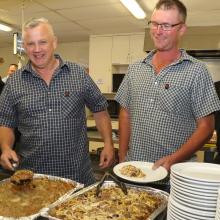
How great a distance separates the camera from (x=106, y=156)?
6.23 feet

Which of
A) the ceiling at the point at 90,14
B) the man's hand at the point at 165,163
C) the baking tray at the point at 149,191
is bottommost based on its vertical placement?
the baking tray at the point at 149,191

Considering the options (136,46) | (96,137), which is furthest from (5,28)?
(96,137)

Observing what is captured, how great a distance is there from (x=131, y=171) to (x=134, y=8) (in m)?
3.48

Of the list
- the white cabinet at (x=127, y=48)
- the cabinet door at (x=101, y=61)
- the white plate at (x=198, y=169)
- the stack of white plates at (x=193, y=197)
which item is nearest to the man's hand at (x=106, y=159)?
the white plate at (x=198, y=169)

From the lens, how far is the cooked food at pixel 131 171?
143 cm

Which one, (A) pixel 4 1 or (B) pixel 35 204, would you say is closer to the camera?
(B) pixel 35 204

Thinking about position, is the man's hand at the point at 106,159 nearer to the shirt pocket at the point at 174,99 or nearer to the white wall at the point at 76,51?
the shirt pocket at the point at 174,99

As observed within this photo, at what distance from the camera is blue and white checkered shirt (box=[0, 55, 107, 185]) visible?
1.85 m

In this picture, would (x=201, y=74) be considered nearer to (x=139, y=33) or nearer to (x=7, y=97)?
(x=7, y=97)

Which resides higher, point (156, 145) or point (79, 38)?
point (79, 38)

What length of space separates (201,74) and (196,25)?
4272 millimetres

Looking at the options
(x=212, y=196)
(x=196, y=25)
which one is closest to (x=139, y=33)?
(x=196, y=25)

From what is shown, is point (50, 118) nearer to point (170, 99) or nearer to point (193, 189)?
point (170, 99)

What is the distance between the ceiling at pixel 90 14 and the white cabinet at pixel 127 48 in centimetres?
21
